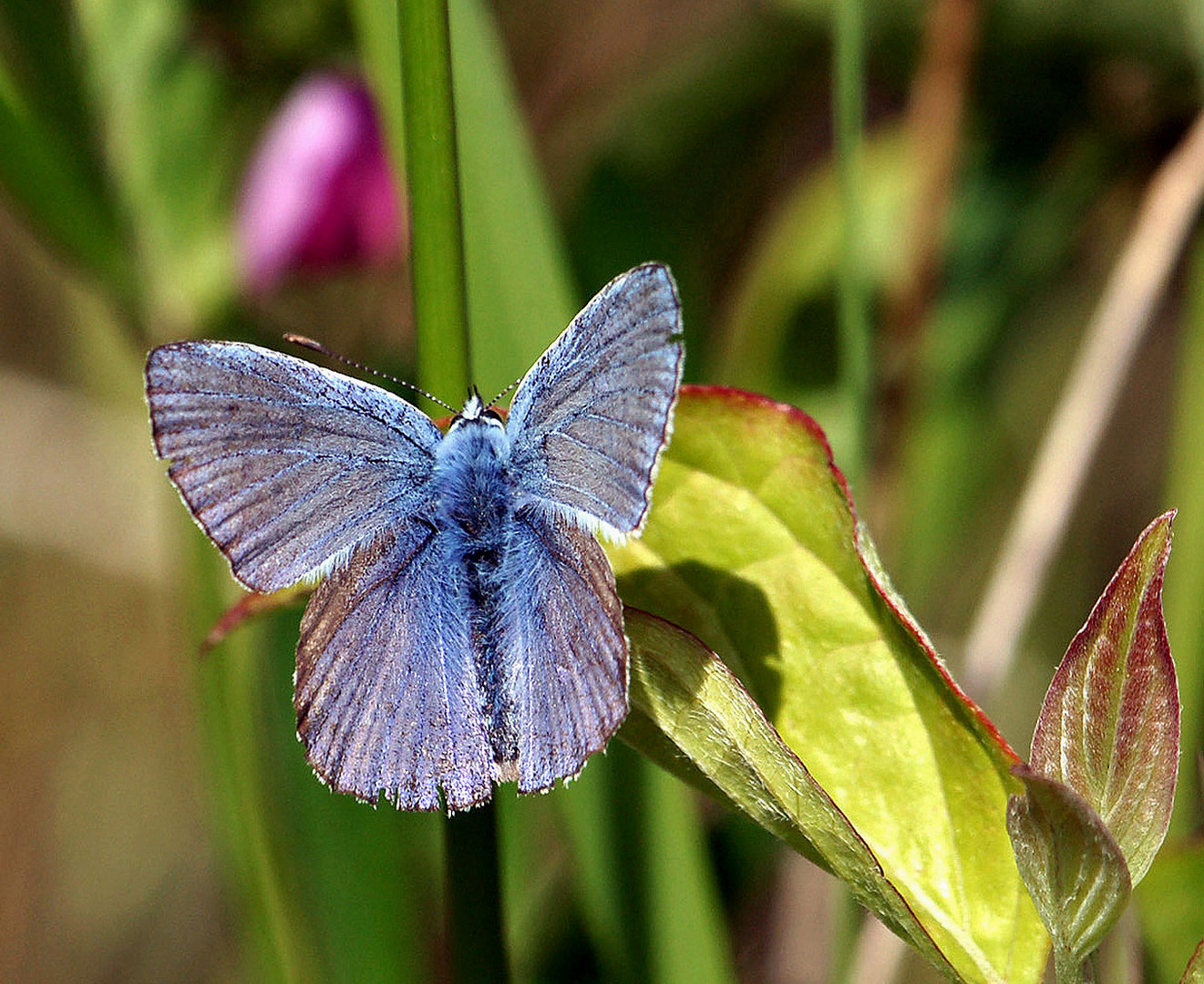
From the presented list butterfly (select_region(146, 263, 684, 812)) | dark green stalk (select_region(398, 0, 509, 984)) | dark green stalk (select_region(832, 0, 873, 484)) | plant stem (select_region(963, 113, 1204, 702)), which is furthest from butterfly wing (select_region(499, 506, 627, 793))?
plant stem (select_region(963, 113, 1204, 702))

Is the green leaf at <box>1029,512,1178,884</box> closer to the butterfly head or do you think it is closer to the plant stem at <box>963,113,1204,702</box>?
the butterfly head

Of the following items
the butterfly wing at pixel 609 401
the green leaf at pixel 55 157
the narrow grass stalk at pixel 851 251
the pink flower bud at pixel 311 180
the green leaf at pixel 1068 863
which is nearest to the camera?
the green leaf at pixel 1068 863

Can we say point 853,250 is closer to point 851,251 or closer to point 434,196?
point 851,251

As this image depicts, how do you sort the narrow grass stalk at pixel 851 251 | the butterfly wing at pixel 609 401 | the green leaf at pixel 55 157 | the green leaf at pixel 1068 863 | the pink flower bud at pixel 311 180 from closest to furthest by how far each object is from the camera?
the green leaf at pixel 1068 863 → the butterfly wing at pixel 609 401 → the narrow grass stalk at pixel 851 251 → the green leaf at pixel 55 157 → the pink flower bud at pixel 311 180

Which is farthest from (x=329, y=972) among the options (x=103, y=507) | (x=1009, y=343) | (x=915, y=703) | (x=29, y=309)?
(x=29, y=309)

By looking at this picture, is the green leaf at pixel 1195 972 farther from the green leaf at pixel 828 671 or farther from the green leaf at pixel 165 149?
the green leaf at pixel 165 149

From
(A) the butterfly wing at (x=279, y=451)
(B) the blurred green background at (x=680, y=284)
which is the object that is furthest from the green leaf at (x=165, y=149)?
(A) the butterfly wing at (x=279, y=451)
